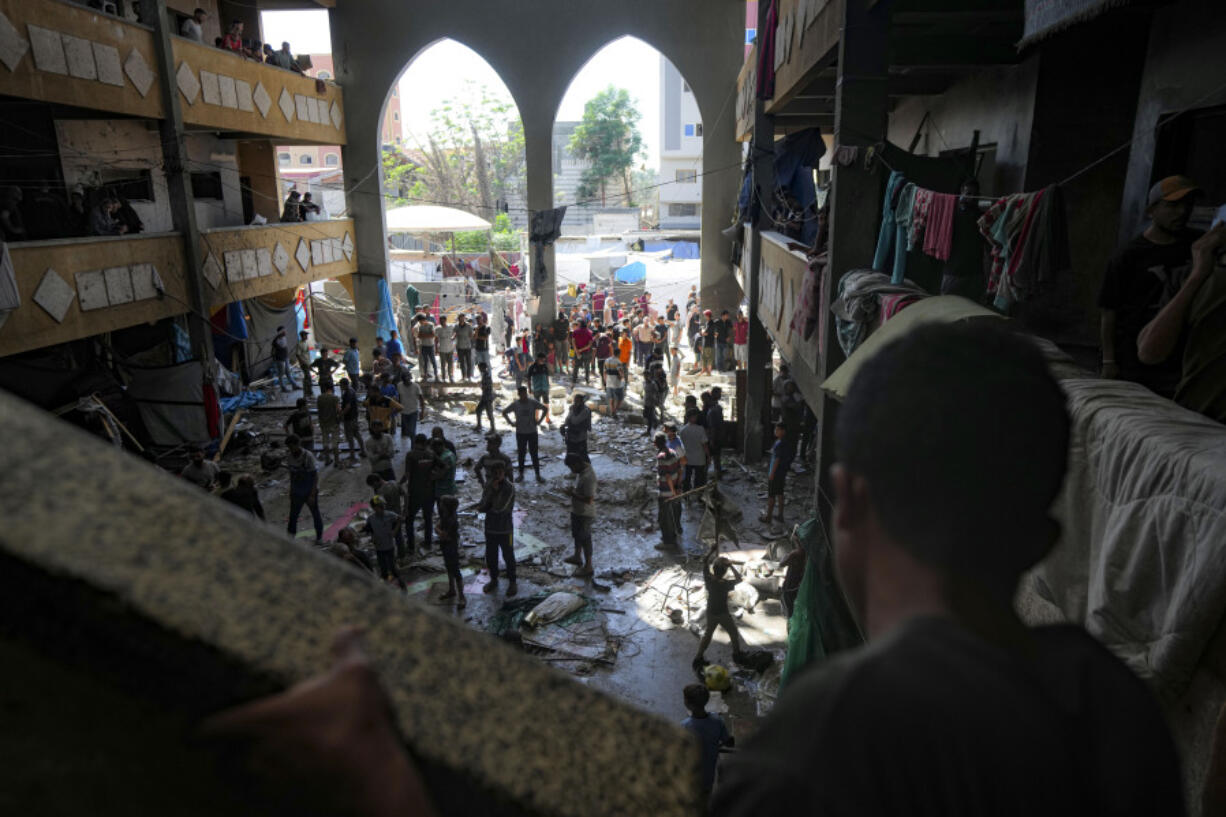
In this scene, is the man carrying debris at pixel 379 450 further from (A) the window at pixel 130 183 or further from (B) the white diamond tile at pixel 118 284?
(A) the window at pixel 130 183

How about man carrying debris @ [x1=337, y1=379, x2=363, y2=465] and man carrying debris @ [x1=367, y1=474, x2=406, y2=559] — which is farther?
man carrying debris @ [x1=337, y1=379, x2=363, y2=465]

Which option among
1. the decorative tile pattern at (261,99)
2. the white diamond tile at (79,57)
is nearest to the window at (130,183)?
the decorative tile pattern at (261,99)

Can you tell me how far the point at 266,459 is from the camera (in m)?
13.8

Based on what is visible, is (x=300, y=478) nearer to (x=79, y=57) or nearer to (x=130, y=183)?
(x=79, y=57)

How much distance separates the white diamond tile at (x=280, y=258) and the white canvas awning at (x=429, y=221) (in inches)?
212

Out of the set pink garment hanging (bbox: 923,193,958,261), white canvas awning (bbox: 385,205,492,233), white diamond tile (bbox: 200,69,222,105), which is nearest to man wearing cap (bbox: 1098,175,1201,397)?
pink garment hanging (bbox: 923,193,958,261)

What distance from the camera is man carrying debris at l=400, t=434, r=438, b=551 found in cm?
989

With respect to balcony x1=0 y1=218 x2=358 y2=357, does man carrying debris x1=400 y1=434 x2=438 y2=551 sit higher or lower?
lower

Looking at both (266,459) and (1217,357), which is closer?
(1217,357)

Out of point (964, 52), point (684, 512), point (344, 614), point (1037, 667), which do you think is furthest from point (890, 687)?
point (684, 512)

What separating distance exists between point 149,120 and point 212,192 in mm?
3444

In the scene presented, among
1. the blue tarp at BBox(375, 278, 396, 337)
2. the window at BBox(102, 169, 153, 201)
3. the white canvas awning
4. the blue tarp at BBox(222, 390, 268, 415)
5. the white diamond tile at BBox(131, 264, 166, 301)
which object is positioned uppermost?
the window at BBox(102, 169, 153, 201)

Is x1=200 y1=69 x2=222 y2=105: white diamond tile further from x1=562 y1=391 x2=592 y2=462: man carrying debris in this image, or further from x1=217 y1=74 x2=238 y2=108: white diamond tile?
x1=562 y1=391 x2=592 y2=462: man carrying debris

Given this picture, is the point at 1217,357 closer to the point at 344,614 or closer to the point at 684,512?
the point at 344,614
